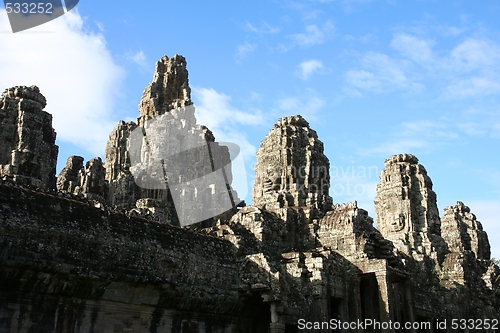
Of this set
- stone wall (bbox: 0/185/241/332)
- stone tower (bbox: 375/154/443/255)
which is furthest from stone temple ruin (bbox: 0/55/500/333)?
stone tower (bbox: 375/154/443/255)

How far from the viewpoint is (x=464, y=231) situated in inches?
2063

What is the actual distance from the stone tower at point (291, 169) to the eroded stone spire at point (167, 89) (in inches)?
915

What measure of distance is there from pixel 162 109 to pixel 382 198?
75.8ft

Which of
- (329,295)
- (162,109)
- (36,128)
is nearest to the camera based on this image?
(329,295)

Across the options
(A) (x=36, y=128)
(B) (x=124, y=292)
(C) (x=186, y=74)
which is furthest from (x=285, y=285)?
(C) (x=186, y=74)

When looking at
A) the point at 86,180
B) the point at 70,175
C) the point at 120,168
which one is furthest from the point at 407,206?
the point at 70,175

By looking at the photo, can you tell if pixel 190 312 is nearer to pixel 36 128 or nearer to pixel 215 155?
pixel 36 128

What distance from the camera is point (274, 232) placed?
92.4ft

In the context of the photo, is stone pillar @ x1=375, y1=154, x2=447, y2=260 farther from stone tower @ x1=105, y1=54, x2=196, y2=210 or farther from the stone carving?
stone tower @ x1=105, y1=54, x2=196, y2=210

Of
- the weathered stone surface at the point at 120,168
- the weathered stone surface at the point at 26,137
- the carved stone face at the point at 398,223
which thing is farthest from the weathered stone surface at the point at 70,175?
the carved stone face at the point at 398,223

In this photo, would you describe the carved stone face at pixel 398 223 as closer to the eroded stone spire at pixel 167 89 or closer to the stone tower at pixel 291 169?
the stone tower at pixel 291 169

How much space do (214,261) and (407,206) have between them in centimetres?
3061

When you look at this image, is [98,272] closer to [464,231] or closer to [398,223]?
[398,223]

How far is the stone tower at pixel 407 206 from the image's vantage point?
48344mm
